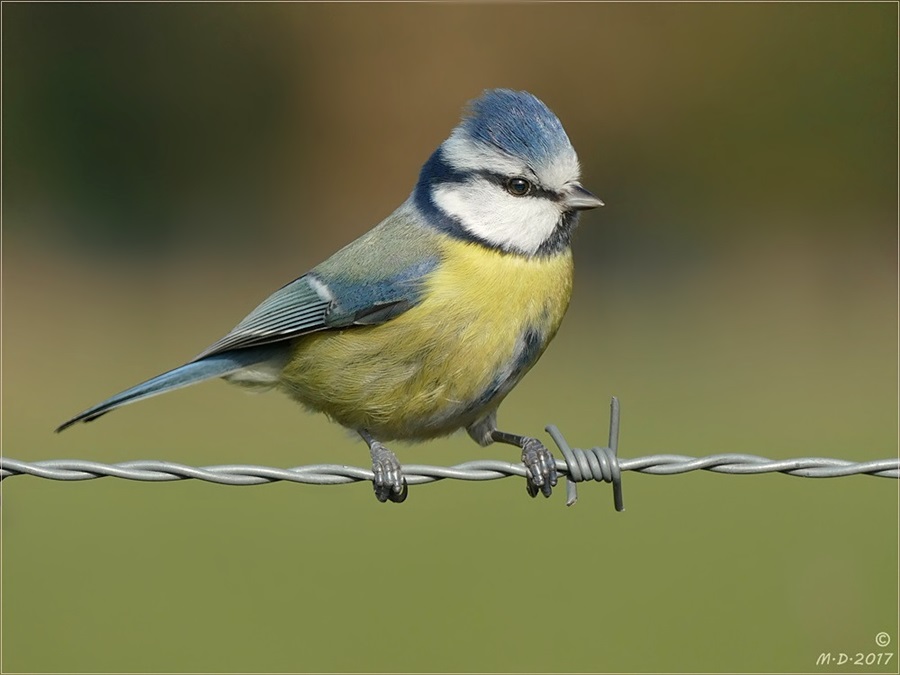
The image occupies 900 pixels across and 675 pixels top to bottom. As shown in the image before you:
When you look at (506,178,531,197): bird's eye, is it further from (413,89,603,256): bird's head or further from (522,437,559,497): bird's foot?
(522,437,559,497): bird's foot

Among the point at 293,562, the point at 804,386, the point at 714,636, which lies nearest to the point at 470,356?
the point at 714,636

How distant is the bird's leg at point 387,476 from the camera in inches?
120

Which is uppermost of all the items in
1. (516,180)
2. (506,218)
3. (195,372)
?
(516,180)

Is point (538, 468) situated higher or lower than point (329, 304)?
lower

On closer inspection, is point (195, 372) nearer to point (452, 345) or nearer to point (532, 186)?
point (452, 345)

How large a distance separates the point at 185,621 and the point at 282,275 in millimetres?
5932

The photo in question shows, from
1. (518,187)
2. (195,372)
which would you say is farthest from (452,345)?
(195,372)

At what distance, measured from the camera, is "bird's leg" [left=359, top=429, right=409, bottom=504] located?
3059 mm

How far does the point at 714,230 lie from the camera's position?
11.0 metres

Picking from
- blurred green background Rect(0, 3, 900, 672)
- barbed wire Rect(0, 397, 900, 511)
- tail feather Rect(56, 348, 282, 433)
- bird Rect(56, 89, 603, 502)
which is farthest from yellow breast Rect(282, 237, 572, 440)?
blurred green background Rect(0, 3, 900, 672)

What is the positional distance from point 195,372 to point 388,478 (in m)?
0.75

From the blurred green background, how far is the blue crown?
2.70m

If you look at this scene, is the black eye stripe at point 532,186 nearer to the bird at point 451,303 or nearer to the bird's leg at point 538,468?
the bird at point 451,303

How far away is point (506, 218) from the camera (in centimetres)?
321
